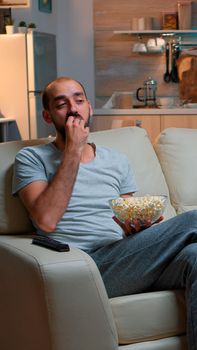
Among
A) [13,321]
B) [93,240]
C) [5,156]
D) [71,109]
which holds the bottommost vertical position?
[13,321]

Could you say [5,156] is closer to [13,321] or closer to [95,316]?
[13,321]

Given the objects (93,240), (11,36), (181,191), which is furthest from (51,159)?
(11,36)

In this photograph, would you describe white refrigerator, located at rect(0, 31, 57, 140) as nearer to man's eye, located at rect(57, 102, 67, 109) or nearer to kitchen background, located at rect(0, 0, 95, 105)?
kitchen background, located at rect(0, 0, 95, 105)

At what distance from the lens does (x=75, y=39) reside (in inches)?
283

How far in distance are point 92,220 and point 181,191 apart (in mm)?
743

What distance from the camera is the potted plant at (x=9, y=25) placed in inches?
235

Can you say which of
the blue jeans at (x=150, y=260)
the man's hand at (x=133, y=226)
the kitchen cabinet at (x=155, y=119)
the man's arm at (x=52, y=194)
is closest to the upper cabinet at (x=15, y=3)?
the kitchen cabinet at (x=155, y=119)

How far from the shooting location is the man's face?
2918 millimetres

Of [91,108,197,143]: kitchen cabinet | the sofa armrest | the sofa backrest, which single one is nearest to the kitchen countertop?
[91,108,197,143]: kitchen cabinet

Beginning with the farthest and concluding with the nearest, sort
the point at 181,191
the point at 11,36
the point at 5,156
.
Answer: the point at 11,36
the point at 181,191
the point at 5,156

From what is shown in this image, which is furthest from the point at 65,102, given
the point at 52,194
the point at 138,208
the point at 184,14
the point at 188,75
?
the point at 184,14

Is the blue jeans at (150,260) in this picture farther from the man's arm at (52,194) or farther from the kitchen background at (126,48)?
the kitchen background at (126,48)

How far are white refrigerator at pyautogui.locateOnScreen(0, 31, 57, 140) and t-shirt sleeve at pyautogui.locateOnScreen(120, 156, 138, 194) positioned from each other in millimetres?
2948

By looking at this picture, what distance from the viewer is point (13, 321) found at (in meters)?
2.66
